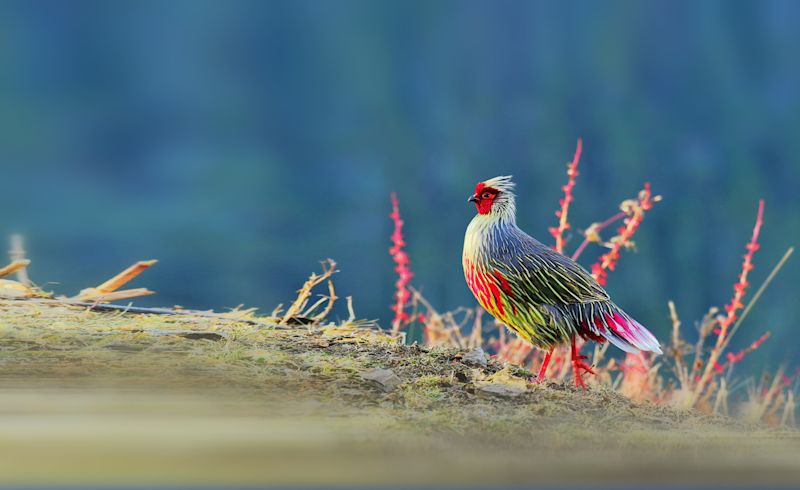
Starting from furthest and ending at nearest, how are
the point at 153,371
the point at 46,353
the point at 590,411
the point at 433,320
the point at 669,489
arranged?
the point at 433,320 < the point at 590,411 < the point at 46,353 < the point at 153,371 < the point at 669,489

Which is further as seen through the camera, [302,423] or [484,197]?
[484,197]

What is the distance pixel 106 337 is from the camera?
97.3 inches

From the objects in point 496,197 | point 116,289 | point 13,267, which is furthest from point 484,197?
point 13,267

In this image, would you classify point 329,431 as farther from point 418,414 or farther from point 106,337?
point 106,337

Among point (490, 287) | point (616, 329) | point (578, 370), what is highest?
point (490, 287)

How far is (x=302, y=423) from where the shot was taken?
2010mm

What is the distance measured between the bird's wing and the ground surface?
0.45m

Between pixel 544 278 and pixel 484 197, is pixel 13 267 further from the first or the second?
pixel 544 278

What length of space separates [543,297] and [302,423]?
1391 millimetres

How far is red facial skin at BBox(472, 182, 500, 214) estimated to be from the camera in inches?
133

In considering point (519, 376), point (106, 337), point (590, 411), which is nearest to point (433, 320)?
point (519, 376)

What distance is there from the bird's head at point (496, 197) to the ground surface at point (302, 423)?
0.75 metres

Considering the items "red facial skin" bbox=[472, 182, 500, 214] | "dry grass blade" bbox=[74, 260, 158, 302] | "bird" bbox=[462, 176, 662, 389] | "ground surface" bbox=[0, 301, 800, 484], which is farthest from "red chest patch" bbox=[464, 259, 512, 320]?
"dry grass blade" bbox=[74, 260, 158, 302]

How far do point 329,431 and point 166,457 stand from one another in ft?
1.16
